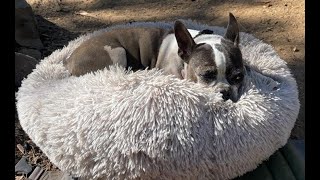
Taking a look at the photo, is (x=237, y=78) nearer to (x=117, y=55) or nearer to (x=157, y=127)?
(x=157, y=127)

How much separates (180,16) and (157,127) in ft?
→ 8.98

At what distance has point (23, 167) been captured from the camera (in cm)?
359

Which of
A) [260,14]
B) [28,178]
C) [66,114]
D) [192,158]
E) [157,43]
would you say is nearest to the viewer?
[192,158]

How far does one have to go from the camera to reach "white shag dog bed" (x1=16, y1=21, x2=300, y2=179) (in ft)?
9.67

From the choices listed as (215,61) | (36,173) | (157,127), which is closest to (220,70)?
(215,61)

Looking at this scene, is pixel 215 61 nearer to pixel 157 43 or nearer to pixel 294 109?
pixel 294 109

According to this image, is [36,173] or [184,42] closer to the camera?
[184,42]

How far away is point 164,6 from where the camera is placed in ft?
18.7

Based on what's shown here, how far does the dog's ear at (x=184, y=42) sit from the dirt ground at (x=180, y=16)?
1.56 metres

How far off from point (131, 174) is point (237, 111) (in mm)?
699

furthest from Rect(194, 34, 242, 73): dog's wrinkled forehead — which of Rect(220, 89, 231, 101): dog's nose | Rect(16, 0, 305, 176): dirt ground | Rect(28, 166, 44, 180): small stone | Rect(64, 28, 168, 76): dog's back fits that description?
Rect(16, 0, 305, 176): dirt ground

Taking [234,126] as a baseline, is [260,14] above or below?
below
